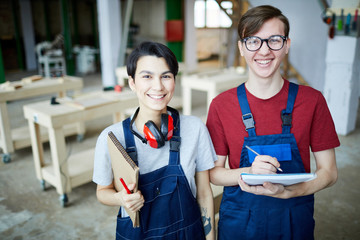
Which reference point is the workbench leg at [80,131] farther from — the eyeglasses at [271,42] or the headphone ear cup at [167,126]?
the eyeglasses at [271,42]

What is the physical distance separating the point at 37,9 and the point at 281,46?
553 inches

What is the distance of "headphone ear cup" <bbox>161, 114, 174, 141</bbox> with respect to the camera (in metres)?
1.36

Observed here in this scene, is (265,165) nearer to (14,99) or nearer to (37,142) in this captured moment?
(37,142)

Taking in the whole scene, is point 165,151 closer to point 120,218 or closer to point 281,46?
point 120,218

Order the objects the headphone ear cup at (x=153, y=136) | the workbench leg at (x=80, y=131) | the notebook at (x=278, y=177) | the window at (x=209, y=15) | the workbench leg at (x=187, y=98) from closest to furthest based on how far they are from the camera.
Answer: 1. the notebook at (x=278, y=177)
2. the headphone ear cup at (x=153, y=136)
3. the workbench leg at (x=80, y=131)
4. the workbench leg at (x=187, y=98)
5. the window at (x=209, y=15)

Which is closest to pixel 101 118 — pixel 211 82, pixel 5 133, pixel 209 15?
pixel 5 133

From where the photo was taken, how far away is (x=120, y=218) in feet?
4.66

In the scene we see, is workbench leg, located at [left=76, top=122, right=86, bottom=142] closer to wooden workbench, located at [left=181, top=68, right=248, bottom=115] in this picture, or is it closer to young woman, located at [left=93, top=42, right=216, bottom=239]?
wooden workbench, located at [left=181, top=68, right=248, bottom=115]

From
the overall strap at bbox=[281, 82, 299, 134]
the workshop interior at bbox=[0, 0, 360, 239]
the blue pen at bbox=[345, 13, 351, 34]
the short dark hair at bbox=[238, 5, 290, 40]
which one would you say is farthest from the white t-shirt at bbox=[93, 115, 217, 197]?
the blue pen at bbox=[345, 13, 351, 34]

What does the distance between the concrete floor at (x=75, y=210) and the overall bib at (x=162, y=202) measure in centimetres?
166

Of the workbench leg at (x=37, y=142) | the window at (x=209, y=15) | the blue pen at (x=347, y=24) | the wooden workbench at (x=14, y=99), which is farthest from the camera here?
the window at (x=209, y=15)

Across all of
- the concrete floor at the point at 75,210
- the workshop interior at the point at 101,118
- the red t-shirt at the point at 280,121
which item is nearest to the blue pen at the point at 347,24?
the workshop interior at the point at 101,118

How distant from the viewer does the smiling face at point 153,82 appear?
135 cm

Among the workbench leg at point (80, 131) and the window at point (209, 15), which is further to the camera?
the window at point (209, 15)
